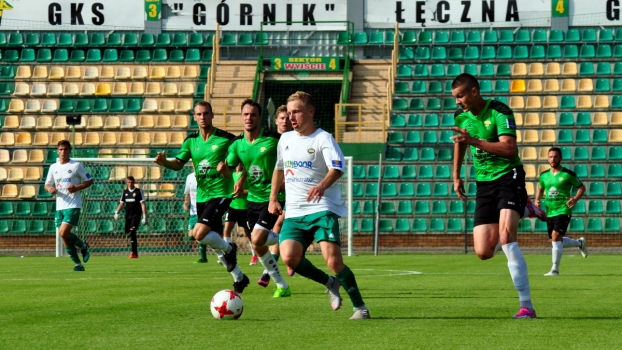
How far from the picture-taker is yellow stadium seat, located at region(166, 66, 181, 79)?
3525cm

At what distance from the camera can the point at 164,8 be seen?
124 ft

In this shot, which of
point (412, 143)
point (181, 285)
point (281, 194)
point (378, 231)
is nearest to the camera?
point (281, 194)

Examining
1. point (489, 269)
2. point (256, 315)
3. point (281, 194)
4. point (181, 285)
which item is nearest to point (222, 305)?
point (256, 315)

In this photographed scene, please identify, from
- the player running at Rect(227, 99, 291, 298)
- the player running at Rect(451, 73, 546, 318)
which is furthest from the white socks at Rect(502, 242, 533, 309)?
the player running at Rect(227, 99, 291, 298)

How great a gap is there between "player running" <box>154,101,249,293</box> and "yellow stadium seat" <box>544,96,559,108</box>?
21.3 metres

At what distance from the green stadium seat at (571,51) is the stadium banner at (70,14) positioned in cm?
1507

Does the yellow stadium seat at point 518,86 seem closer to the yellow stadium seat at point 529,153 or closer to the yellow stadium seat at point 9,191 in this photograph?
the yellow stadium seat at point 529,153

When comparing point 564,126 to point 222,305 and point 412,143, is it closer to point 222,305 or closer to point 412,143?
point 412,143

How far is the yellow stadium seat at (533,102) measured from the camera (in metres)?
32.4

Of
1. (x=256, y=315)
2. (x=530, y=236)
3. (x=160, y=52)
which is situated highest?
(x=160, y=52)

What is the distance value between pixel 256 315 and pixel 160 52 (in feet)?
91.5

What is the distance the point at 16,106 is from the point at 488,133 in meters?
27.9

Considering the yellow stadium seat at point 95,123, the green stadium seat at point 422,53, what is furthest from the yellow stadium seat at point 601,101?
the yellow stadium seat at point 95,123

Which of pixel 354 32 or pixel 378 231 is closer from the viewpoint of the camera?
pixel 378 231
